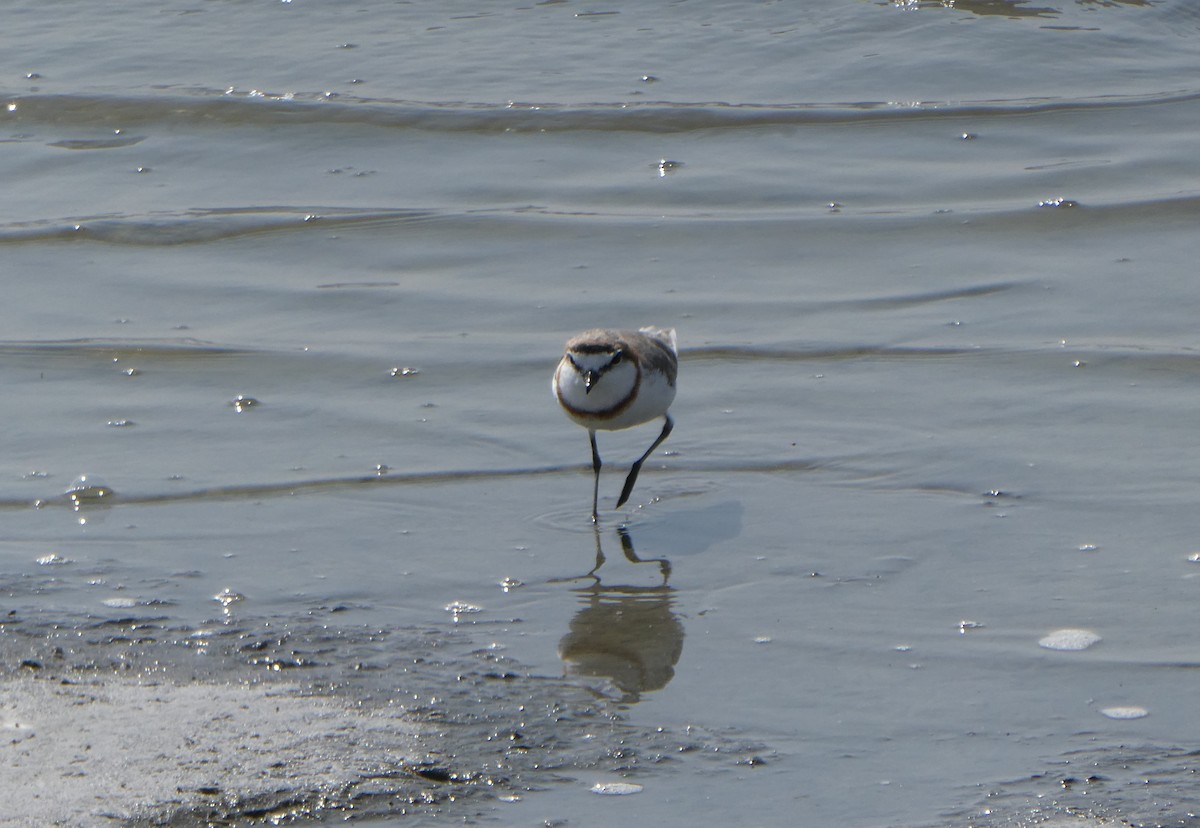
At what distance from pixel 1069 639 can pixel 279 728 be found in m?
2.52

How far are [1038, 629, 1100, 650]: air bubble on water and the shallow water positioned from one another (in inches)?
1.8

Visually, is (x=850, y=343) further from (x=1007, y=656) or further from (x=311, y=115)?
(x=311, y=115)

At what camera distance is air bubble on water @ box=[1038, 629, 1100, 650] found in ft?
17.4

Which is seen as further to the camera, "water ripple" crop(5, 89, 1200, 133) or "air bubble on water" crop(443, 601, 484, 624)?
"water ripple" crop(5, 89, 1200, 133)

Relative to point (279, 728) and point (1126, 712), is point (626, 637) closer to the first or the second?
point (279, 728)

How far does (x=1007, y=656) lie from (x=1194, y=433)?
8.13ft

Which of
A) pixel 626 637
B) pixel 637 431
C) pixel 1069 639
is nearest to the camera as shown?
pixel 1069 639

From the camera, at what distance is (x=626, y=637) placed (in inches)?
215

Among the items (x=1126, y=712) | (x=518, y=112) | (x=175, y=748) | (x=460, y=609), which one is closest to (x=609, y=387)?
(x=460, y=609)

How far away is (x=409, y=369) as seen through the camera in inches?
326

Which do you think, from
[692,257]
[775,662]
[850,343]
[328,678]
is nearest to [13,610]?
[328,678]

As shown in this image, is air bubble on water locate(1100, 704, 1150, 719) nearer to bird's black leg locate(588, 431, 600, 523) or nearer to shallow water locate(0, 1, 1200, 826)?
shallow water locate(0, 1, 1200, 826)

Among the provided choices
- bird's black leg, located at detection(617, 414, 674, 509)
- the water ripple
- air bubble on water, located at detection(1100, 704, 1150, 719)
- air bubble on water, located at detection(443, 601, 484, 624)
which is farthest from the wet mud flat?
the water ripple

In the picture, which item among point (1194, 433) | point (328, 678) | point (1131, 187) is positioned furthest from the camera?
point (1131, 187)
